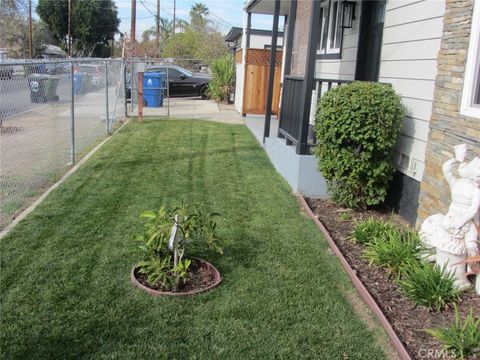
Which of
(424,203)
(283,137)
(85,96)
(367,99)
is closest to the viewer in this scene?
(424,203)

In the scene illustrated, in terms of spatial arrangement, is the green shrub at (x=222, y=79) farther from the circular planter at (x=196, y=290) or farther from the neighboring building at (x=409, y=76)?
the circular planter at (x=196, y=290)

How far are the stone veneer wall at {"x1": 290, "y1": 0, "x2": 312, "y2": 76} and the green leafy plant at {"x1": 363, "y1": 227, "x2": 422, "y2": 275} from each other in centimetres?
538

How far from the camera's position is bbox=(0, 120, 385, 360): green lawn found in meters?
3.12

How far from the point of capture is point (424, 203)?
479 centimetres

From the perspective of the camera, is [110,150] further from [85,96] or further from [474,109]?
[474,109]

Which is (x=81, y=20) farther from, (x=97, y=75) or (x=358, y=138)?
(x=358, y=138)

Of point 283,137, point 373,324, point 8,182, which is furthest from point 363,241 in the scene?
point 8,182

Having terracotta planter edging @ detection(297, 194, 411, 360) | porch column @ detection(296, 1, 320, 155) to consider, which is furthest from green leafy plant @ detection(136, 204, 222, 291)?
porch column @ detection(296, 1, 320, 155)

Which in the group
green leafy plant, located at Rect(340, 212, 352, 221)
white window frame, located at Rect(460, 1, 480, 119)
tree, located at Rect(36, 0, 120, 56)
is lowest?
green leafy plant, located at Rect(340, 212, 352, 221)

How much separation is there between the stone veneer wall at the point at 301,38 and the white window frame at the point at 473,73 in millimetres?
5170

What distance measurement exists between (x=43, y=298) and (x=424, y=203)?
3422 millimetres

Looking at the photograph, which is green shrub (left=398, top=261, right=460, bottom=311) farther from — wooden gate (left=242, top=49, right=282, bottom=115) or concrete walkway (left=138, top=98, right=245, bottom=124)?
wooden gate (left=242, top=49, right=282, bottom=115)

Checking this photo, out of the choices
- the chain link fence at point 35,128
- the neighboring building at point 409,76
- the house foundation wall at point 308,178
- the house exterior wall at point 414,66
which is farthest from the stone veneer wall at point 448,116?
the chain link fence at point 35,128

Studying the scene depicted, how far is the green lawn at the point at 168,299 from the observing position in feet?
10.2
